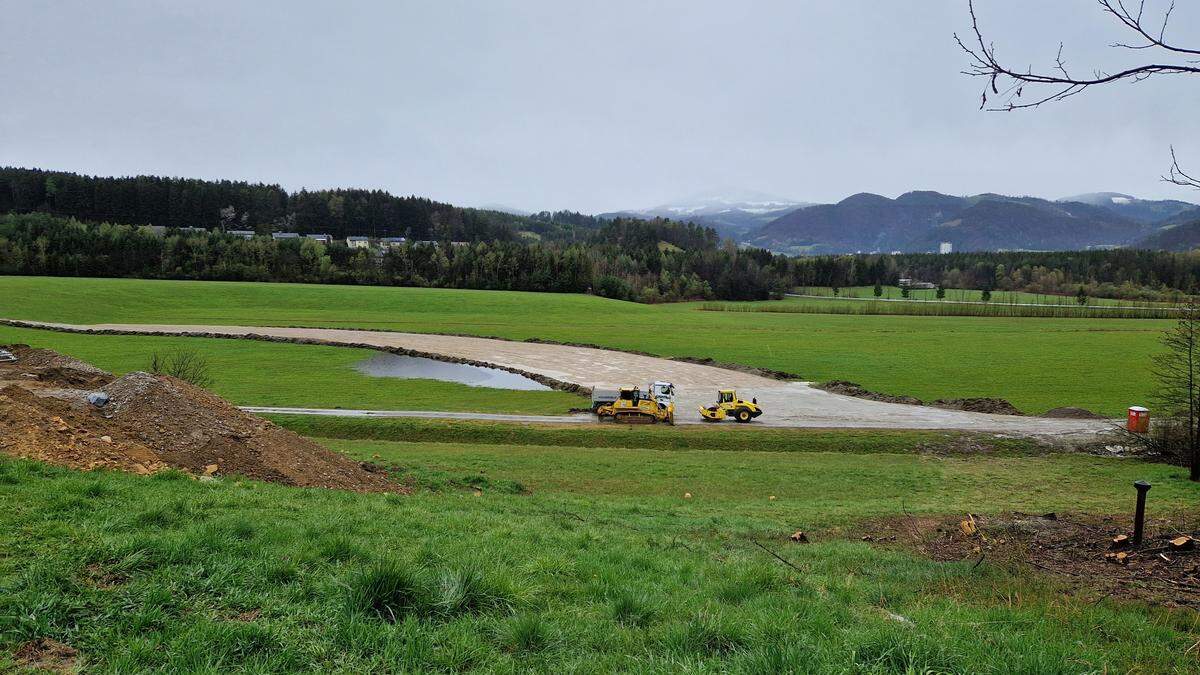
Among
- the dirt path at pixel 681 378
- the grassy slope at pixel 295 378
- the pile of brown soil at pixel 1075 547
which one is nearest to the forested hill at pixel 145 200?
the dirt path at pixel 681 378

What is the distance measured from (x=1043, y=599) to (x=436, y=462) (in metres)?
17.8

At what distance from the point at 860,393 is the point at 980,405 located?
6.59 meters

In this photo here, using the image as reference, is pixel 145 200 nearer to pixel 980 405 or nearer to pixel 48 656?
pixel 980 405

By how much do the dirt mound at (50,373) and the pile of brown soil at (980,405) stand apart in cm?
3900

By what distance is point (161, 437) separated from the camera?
552 inches

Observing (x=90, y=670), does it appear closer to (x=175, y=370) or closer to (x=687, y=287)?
(x=175, y=370)

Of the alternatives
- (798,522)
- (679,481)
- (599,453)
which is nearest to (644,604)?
A: (798,522)

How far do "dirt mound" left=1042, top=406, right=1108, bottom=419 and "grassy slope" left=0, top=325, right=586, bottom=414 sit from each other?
25.8 metres

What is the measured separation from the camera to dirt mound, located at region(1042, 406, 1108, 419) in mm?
34375

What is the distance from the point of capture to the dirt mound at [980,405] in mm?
36156

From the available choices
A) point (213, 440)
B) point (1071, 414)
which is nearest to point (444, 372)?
point (213, 440)

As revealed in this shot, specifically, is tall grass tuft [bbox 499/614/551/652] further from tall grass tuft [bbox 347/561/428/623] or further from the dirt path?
the dirt path

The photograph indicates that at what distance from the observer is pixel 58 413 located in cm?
1295

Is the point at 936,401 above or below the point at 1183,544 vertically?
below
